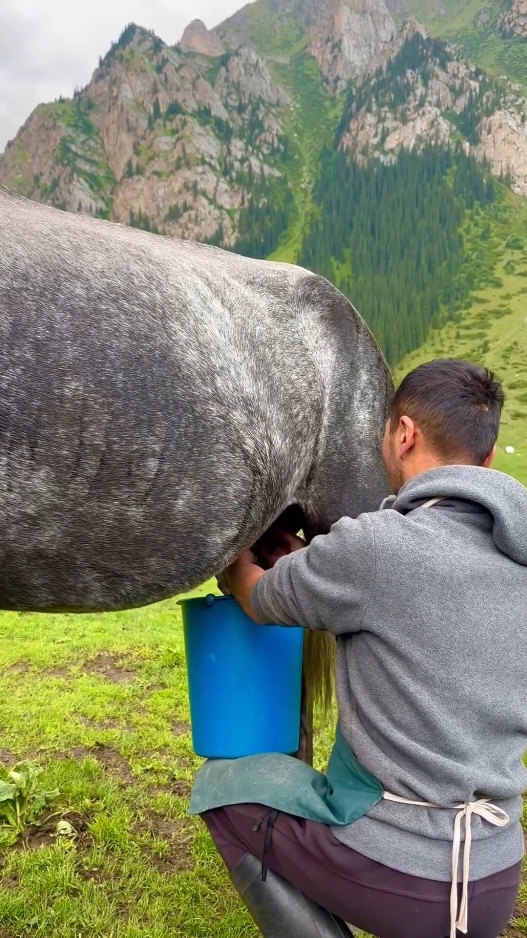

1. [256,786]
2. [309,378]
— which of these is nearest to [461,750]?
[256,786]

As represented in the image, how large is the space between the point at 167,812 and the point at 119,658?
3031 millimetres


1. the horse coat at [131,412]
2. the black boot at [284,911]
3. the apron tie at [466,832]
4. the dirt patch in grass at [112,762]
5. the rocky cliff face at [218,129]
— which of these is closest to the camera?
the apron tie at [466,832]

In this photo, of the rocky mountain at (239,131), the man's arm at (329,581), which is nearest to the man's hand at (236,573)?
the man's arm at (329,581)

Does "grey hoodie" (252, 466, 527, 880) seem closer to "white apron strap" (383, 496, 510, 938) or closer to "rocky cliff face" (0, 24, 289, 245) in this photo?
"white apron strap" (383, 496, 510, 938)

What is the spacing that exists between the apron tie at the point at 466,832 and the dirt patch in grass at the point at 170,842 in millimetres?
2099

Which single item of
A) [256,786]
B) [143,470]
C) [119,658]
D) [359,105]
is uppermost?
[359,105]

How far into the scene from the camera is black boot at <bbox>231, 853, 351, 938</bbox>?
222cm

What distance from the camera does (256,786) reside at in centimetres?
236

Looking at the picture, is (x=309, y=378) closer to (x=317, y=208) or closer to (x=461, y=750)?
(x=461, y=750)

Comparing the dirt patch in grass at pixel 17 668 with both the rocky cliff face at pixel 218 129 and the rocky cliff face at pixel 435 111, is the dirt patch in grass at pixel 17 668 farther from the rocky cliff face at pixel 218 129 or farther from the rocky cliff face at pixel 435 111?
the rocky cliff face at pixel 435 111

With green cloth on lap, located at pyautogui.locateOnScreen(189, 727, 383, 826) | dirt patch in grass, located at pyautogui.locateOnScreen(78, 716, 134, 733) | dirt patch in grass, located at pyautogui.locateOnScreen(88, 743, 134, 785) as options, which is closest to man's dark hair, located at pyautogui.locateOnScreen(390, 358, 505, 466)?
green cloth on lap, located at pyautogui.locateOnScreen(189, 727, 383, 826)

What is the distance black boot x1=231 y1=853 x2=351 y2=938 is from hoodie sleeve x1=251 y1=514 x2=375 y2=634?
2.71ft

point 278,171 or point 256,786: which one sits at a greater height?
point 278,171

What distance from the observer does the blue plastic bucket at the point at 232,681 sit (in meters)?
2.81
